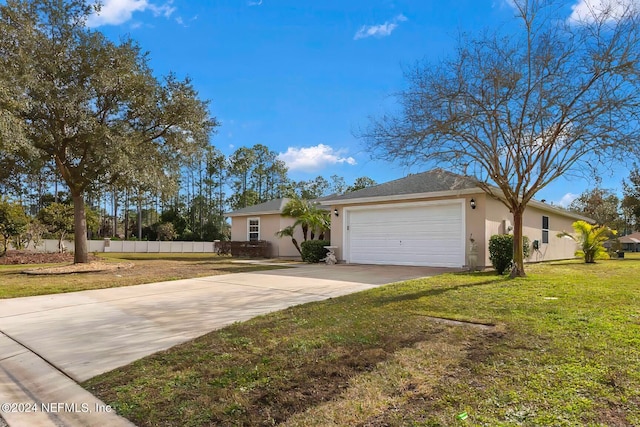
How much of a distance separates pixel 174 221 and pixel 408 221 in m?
31.5

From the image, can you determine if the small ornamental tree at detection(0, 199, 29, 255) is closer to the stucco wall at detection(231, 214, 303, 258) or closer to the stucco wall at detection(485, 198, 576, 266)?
the stucco wall at detection(231, 214, 303, 258)

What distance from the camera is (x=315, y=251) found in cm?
1669

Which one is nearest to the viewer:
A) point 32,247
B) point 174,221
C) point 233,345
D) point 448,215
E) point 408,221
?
point 233,345

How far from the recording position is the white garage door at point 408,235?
514 inches

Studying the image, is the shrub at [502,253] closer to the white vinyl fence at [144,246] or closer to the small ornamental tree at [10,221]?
the small ornamental tree at [10,221]

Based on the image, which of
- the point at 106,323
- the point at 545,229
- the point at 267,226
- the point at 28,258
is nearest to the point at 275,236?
the point at 267,226

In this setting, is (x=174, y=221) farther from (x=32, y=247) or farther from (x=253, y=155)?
(x=32, y=247)

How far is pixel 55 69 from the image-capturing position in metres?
11.7

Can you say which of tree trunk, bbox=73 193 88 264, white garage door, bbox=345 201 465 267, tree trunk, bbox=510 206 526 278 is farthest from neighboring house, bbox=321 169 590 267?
tree trunk, bbox=73 193 88 264

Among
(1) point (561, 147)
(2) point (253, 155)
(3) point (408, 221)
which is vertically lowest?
(3) point (408, 221)

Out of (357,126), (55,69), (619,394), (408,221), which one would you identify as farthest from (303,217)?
(619,394)

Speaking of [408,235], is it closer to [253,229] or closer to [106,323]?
[106,323]

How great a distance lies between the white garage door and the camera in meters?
13.1

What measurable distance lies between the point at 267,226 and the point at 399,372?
19.4m
